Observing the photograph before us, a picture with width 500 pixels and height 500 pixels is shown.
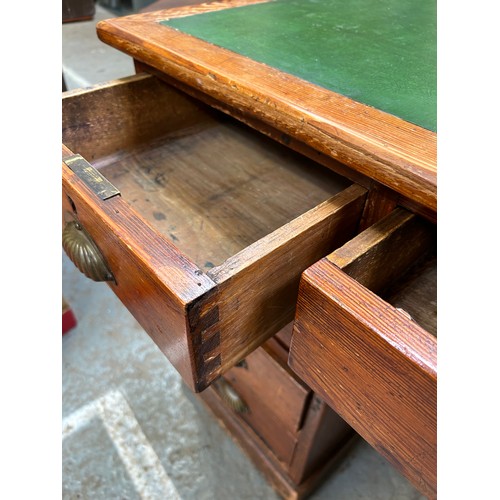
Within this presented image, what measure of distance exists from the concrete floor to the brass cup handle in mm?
602

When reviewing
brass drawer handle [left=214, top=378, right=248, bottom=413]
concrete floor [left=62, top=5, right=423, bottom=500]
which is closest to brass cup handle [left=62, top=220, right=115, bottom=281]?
brass drawer handle [left=214, top=378, right=248, bottom=413]

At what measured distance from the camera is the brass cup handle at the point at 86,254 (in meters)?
0.46

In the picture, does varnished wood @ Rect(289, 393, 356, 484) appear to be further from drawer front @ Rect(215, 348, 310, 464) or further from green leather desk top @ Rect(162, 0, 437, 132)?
green leather desk top @ Rect(162, 0, 437, 132)

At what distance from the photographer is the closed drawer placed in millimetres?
686

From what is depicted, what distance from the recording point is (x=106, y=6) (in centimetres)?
310

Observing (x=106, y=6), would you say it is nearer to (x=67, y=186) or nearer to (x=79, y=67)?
(x=79, y=67)

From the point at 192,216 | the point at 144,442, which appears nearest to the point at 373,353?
the point at 192,216

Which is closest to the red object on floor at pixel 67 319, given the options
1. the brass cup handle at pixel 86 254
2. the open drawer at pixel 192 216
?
the open drawer at pixel 192 216

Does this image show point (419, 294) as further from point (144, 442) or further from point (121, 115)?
point (144, 442)

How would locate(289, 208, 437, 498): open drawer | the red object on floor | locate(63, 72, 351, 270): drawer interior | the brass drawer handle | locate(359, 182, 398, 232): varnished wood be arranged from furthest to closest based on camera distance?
the red object on floor, the brass drawer handle, locate(63, 72, 351, 270): drawer interior, locate(359, 182, 398, 232): varnished wood, locate(289, 208, 437, 498): open drawer

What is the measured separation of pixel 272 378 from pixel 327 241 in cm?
35

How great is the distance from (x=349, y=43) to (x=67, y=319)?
92 centimetres

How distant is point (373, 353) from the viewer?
12.3 inches

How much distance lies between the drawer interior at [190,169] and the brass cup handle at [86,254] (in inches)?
4.0
